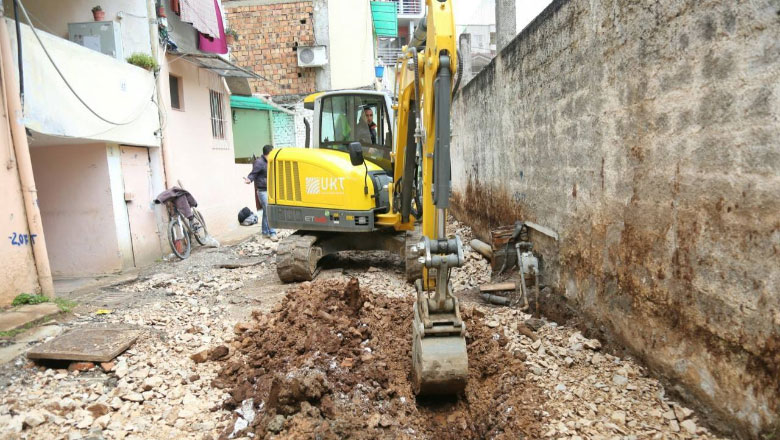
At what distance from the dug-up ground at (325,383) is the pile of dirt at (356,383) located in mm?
10

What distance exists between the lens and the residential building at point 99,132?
5.64 metres

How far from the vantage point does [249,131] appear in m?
18.4

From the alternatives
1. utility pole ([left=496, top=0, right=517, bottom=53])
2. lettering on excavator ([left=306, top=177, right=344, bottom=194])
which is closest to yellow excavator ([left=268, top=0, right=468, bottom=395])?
lettering on excavator ([left=306, top=177, right=344, bottom=194])

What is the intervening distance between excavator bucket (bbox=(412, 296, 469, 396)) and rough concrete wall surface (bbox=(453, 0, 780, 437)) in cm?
132

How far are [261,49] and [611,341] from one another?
18505 mm

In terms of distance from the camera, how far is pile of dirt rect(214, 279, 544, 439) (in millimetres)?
2914

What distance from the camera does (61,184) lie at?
7.49 meters

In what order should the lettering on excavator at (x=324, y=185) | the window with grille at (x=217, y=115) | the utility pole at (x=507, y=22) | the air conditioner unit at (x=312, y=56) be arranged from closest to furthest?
1. the lettering on excavator at (x=324, y=185)
2. the utility pole at (x=507, y=22)
3. the window with grille at (x=217, y=115)
4. the air conditioner unit at (x=312, y=56)

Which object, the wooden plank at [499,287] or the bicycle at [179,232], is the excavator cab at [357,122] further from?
the bicycle at [179,232]

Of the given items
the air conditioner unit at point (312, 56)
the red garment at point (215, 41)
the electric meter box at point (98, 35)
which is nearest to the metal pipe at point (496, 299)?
the electric meter box at point (98, 35)

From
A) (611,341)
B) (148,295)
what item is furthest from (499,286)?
(148,295)

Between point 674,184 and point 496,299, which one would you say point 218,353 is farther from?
point 674,184

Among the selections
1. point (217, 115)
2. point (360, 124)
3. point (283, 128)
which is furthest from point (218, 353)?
point (283, 128)

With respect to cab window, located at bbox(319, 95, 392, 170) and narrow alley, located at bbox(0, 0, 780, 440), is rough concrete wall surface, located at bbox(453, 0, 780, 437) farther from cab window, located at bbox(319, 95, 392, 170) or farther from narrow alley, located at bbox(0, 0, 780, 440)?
cab window, located at bbox(319, 95, 392, 170)
